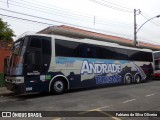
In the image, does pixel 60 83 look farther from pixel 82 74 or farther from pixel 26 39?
pixel 26 39

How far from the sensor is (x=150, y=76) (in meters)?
22.9

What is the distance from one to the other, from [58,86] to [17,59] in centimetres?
289

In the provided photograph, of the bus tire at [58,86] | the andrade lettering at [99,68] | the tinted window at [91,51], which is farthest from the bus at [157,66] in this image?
the bus tire at [58,86]

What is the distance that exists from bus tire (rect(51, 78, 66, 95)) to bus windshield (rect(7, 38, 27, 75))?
2.30 metres

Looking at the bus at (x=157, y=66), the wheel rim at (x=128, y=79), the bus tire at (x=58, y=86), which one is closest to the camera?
the bus tire at (x=58, y=86)

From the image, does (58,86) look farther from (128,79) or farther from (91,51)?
(128,79)

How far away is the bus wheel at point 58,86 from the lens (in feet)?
44.3

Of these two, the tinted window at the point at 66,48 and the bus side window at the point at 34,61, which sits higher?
the tinted window at the point at 66,48

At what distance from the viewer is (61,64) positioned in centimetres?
1384

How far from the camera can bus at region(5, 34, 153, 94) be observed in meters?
12.3

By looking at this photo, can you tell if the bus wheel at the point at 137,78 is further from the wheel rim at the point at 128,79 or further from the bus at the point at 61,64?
the bus at the point at 61,64

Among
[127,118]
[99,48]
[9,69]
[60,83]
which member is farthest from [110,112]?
[99,48]

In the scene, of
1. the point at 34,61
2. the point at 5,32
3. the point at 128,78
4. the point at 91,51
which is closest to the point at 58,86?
the point at 34,61

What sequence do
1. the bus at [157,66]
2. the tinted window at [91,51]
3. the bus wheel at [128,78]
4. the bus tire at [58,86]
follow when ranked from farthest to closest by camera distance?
the bus at [157,66], the bus wheel at [128,78], the tinted window at [91,51], the bus tire at [58,86]
